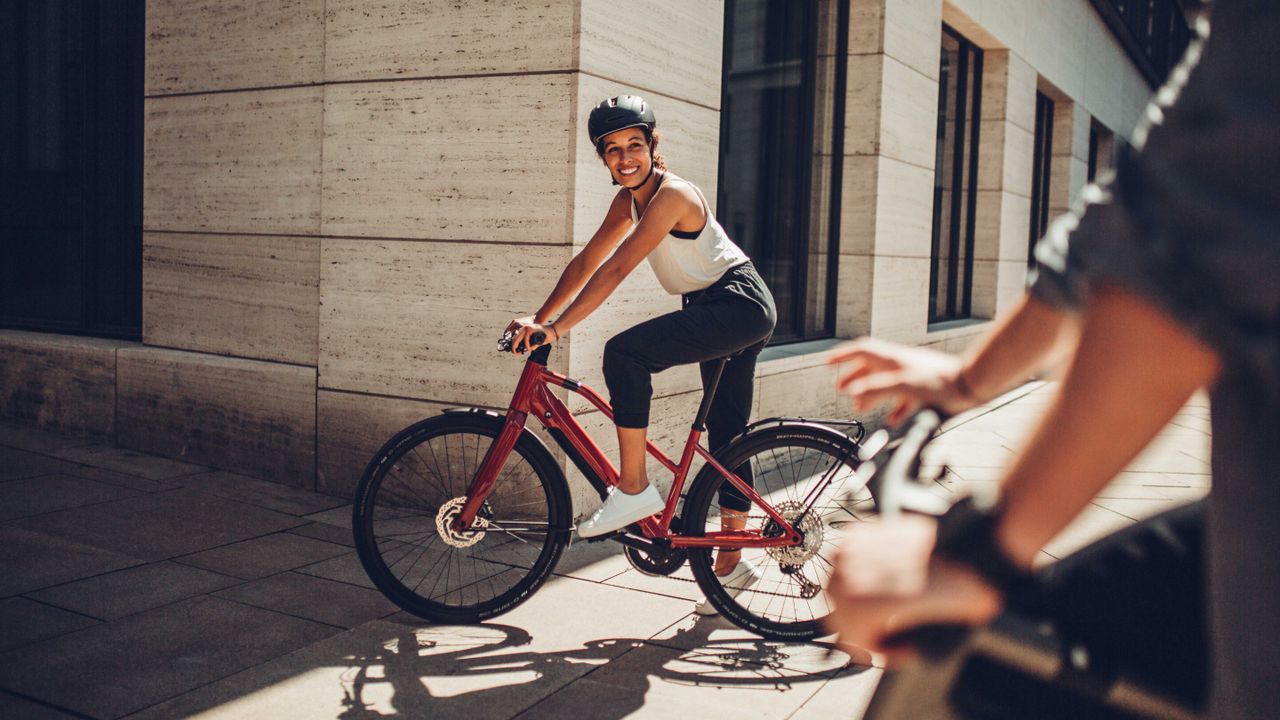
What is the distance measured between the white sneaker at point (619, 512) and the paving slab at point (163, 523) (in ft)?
6.60

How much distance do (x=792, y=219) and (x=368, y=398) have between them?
4.22 meters

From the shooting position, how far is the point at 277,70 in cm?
634

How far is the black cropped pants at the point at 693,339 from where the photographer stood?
4.04 metres

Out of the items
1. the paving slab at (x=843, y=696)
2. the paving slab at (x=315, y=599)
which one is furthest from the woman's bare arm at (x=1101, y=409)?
the paving slab at (x=315, y=599)

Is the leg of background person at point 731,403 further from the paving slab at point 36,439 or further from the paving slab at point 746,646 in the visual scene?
the paving slab at point 36,439

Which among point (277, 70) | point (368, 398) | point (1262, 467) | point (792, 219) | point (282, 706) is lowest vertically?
point (282, 706)

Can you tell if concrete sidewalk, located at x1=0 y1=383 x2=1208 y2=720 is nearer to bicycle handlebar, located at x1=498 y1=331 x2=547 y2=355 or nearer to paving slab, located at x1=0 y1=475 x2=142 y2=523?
paving slab, located at x1=0 y1=475 x2=142 y2=523

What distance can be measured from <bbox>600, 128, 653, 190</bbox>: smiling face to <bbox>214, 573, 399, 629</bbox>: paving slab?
1.87 m

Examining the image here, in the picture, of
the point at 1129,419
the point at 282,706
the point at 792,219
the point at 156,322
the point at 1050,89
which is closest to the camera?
the point at 1129,419

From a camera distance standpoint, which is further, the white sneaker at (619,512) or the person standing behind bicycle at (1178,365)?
the white sneaker at (619,512)

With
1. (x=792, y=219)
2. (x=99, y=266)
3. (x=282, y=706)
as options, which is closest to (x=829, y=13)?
(x=792, y=219)

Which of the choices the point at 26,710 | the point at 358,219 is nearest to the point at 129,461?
the point at 358,219

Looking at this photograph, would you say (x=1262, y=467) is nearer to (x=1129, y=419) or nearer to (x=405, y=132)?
(x=1129, y=419)

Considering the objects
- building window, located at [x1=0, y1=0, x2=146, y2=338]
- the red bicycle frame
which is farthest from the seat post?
building window, located at [x1=0, y1=0, x2=146, y2=338]
